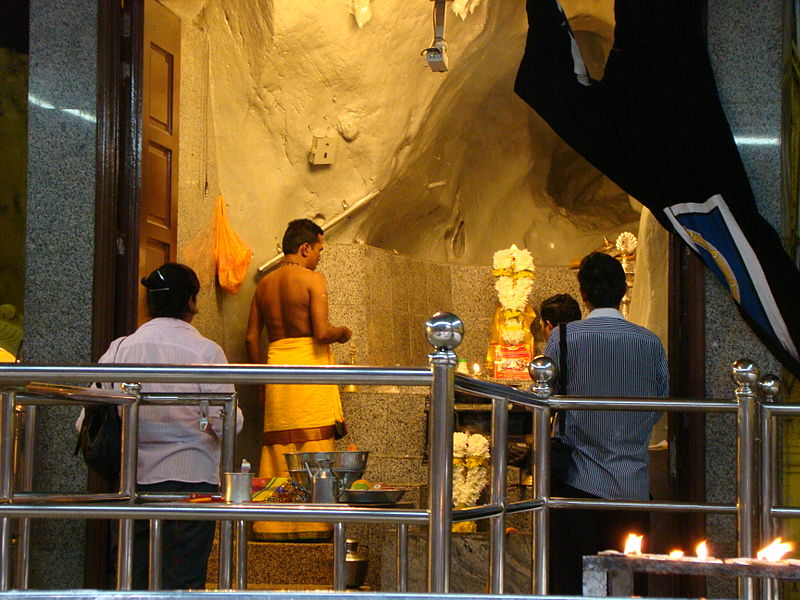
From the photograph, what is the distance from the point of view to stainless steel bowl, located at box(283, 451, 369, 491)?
3.99m

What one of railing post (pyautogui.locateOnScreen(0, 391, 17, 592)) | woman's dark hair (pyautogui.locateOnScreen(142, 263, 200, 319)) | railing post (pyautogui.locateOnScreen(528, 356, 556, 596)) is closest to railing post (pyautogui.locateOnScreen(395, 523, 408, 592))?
railing post (pyautogui.locateOnScreen(528, 356, 556, 596))

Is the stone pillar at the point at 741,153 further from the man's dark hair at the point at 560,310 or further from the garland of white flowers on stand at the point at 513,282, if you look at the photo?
the garland of white flowers on stand at the point at 513,282

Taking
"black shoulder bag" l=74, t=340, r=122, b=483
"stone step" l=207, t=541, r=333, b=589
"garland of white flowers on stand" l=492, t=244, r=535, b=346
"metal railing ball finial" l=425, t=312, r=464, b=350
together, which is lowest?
"stone step" l=207, t=541, r=333, b=589

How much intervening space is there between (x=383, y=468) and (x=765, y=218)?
3.70 m

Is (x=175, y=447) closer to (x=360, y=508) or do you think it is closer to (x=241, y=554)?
(x=241, y=554)

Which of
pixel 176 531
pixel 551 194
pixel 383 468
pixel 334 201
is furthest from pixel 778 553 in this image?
pixel 551 194

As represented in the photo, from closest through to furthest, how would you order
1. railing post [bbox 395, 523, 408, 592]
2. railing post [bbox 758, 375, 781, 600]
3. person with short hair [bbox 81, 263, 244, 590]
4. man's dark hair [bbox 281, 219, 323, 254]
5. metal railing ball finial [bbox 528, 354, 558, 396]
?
railing post [bbox 395, 523, 408, 592], railing post [bbox 758, 375, 781, 600], metal railing ball finial [bbox 528, 354, 558, 396], person with short hair [bbox 81, 263, 244, 590], man's dark hair [bbox 281, 219, 323, 254]

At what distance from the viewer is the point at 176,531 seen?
14.5ft

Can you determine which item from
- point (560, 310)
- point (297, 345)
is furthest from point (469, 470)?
point (297, 345)

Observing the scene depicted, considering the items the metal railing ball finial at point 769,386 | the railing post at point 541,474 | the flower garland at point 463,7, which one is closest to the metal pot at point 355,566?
the railing post at point 541,474

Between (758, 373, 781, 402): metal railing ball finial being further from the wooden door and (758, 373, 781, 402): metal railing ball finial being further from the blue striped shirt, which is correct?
the wooden door

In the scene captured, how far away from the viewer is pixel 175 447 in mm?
4410

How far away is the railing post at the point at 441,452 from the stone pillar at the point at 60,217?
10.4 feet

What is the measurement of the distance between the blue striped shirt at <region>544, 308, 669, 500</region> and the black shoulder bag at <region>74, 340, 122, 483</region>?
5.47ft
